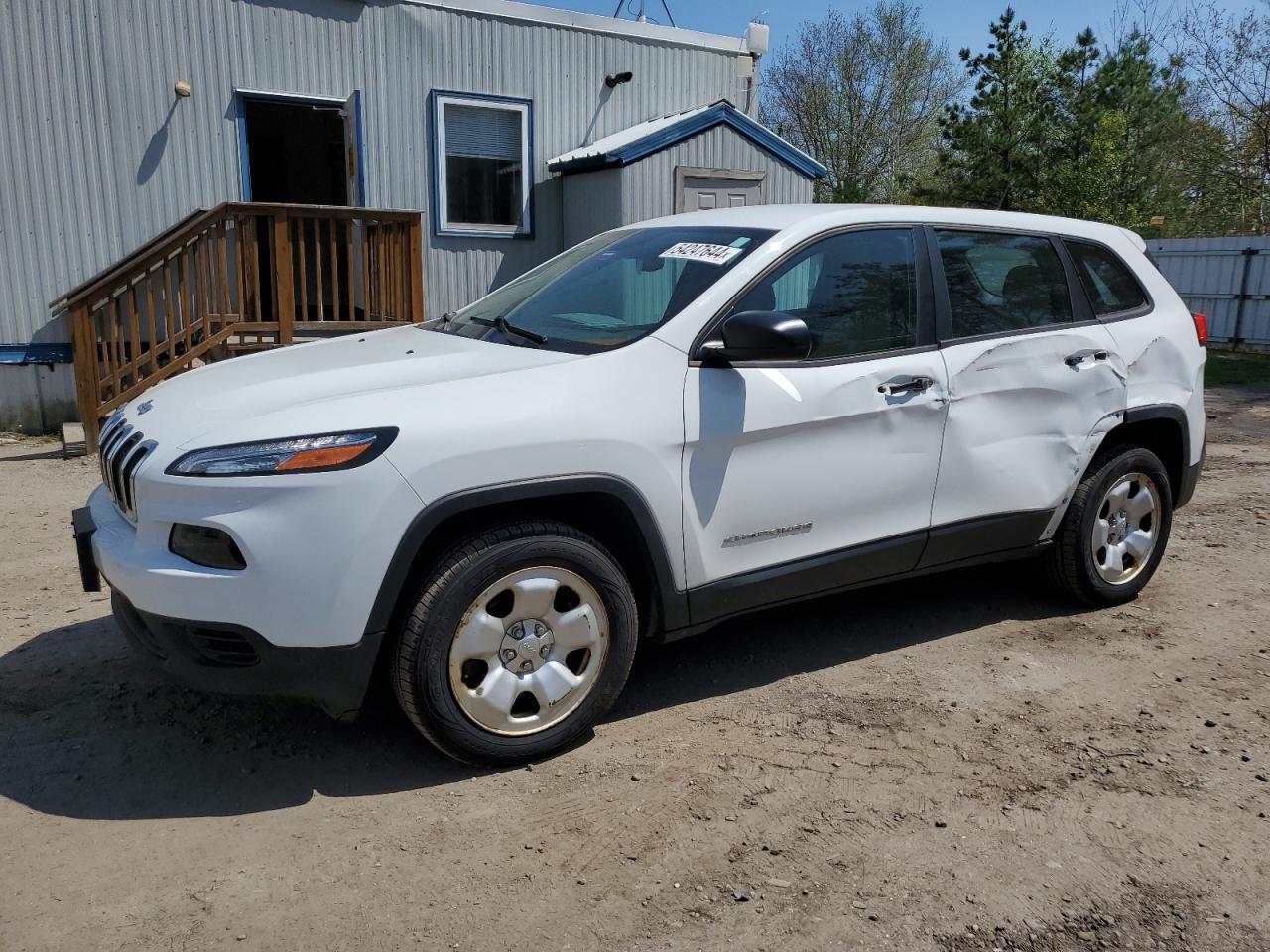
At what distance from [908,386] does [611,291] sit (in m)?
1.17

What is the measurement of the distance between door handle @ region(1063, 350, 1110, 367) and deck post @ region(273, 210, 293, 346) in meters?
6.37

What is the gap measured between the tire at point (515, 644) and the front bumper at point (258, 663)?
0.14 m

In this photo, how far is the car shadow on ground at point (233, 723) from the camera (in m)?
3.19

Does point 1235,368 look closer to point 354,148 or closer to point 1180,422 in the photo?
point 1180,422

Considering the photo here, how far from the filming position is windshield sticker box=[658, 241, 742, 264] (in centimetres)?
373

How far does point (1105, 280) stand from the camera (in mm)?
4664

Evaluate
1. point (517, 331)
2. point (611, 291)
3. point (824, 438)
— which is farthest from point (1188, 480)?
point (517, 331)

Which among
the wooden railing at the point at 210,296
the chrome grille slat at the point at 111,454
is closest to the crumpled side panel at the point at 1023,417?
the chrome grille slat at the point at 111,454

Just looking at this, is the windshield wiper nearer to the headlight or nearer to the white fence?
the headlight

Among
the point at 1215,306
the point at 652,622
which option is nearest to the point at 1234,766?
the point at 652,622

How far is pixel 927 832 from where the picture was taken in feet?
9.78

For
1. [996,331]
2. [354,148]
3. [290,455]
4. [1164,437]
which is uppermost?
[354,148]

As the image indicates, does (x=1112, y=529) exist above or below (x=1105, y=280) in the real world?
below

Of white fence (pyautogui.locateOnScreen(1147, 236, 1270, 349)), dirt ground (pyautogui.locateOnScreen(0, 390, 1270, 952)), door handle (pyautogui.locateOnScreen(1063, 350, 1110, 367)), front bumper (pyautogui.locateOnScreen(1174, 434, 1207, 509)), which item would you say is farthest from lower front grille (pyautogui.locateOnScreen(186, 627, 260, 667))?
white fence (pyautogui.locateOnScreen(1147, 236, 1270, 349))
